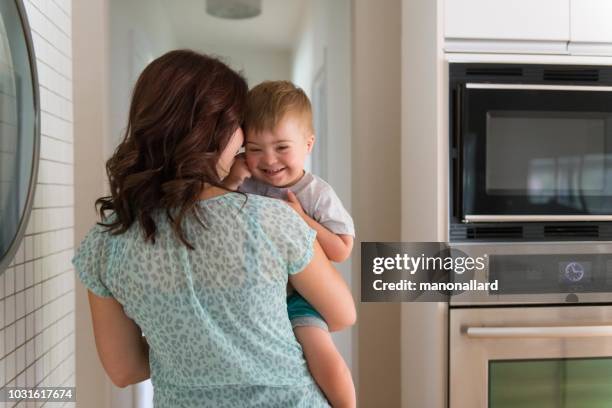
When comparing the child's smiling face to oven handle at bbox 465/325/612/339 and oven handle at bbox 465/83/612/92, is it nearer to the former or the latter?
oven handle at bbox 465/83/612/92

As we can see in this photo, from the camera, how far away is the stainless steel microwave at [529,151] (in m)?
1.84

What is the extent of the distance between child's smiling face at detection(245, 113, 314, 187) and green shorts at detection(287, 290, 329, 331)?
0.30 meters

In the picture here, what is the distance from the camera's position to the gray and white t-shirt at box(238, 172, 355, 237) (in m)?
1.34

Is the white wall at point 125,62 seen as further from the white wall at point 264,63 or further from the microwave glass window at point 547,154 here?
the white wall at point 264,63

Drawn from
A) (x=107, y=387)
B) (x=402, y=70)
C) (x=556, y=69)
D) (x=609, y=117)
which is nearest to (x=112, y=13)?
(x=402, y=70)

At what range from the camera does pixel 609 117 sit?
74.2 inches

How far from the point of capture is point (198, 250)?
0.97 meters

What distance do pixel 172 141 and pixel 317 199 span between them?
1.51ft

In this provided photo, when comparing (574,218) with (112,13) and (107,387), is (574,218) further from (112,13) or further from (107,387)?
(112,13)

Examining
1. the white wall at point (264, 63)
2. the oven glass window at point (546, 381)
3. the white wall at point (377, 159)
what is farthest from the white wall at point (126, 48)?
the white wall at point (264, 63)

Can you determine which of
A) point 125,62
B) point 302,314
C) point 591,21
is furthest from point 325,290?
point 125,62

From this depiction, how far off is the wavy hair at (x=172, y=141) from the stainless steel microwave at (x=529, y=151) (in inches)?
40.4

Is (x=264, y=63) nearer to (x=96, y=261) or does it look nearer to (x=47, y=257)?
(x=47, y=257)

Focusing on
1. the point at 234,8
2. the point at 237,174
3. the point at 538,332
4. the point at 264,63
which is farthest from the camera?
the point at 264,63
